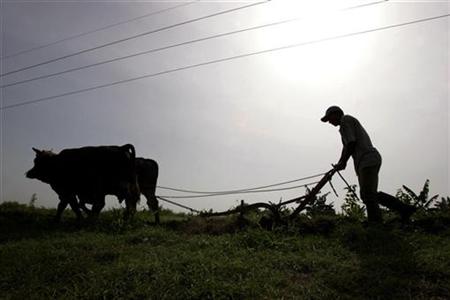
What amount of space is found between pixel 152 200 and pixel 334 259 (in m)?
7.38

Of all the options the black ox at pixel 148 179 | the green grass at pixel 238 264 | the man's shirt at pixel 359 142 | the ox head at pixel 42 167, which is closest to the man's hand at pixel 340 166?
the man's shirt at pixel 359 142

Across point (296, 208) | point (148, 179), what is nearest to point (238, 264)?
point (296, 208)

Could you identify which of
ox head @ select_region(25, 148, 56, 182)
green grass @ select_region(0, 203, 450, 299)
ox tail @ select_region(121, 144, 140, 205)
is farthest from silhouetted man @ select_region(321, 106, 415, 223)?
ox head @ select_region(25, 148, 56, 182)

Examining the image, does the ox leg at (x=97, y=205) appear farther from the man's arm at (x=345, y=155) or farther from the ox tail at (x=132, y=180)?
the man's arm at (x=345, y=155)

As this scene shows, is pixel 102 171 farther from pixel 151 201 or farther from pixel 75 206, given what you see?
pixel 151 201

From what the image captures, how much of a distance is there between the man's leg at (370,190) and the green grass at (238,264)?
378 mm

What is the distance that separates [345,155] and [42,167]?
896 centimetres

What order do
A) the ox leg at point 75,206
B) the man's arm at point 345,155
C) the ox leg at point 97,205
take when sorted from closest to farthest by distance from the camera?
the man's arm at point 345,155
the ox leg at point 97,205
the ox leg at point 75,206

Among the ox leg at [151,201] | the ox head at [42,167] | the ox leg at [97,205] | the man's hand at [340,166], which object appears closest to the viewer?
the man's hand at [340,166]

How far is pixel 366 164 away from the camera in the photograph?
695 centimetres

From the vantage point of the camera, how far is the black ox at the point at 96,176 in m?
10.8

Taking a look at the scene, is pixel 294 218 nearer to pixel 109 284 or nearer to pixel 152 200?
pixel 109 284

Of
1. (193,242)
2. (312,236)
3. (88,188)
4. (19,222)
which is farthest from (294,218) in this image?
(19,222)

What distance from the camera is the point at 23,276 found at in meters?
5.52
